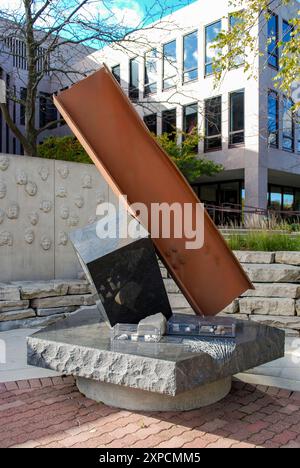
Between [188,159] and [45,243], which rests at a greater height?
[188,159]

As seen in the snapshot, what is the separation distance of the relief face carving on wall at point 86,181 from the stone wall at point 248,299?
1.79 meters

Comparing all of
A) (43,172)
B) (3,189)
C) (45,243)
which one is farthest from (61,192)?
(3,189)

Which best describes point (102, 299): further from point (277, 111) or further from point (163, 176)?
point (277, 111)

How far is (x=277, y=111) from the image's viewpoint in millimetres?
18656

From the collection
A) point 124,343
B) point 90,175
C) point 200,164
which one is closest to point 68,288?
point 90,175

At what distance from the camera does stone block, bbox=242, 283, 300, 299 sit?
19.7 feet

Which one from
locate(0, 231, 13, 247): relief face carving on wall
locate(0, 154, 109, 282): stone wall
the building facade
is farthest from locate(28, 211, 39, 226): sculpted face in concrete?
the building facade

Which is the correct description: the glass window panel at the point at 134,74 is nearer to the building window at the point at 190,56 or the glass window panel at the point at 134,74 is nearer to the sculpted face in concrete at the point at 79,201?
the building window at the point at 190,56

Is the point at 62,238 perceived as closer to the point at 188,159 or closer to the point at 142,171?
the point at 142,171

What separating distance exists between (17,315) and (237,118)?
52.8 feet

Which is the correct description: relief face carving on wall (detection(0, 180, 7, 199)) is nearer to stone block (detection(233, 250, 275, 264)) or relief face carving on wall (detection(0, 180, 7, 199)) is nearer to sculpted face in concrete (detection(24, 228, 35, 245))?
sculpted face in concrete (detection(24, 228, 35, 245))

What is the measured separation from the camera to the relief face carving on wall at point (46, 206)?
7.07 meters

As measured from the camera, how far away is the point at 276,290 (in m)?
6.13

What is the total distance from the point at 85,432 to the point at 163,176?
2.30m
